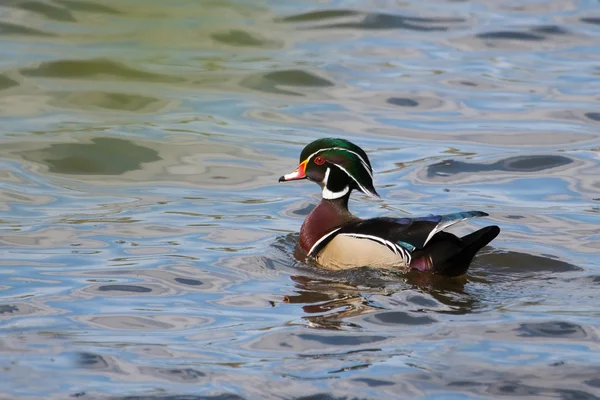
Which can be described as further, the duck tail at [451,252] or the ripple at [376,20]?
the ripple at [376,20]

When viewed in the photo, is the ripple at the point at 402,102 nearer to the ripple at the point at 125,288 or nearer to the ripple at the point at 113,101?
the ripple at the point at 113,101

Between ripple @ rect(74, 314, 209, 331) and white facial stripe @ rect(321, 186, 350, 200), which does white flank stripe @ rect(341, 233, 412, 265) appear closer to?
white facial stripe @ rect(321, 186, 350, 200)

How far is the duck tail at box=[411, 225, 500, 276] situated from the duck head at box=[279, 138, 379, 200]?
1163 millimetres

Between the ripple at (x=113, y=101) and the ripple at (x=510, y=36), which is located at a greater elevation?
the ripple at (x=510, y=36)

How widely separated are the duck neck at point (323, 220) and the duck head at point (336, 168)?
0.23 ft

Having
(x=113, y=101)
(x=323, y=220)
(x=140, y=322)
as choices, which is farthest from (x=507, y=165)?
Result: (x=140, y=322)

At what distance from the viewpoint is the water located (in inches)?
268

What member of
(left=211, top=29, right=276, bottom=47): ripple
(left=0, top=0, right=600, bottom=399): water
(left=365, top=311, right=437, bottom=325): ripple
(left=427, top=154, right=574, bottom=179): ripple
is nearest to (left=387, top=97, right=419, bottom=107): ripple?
(left=0, top=0, right=600, bottom=399): water

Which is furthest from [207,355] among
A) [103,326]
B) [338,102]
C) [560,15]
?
[560,15]

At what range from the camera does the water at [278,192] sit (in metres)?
6.81

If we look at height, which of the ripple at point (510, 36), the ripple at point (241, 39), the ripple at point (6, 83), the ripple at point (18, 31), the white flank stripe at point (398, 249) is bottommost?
the ripple at point (6, 83)

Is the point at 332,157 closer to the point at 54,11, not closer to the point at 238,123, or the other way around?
the point at 238,123

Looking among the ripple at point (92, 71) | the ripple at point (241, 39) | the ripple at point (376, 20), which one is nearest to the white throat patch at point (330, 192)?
the ripple at point (92, 71)

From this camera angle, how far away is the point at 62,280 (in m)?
8.70
